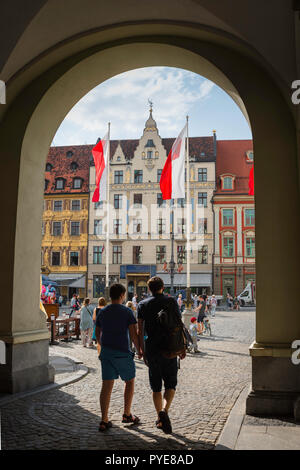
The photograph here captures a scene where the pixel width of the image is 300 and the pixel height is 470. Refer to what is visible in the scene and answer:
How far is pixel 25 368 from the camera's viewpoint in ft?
22.9

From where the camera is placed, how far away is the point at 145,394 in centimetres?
708

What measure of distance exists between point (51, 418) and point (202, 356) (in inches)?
281

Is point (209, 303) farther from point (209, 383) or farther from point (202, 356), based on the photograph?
point (209, 383)

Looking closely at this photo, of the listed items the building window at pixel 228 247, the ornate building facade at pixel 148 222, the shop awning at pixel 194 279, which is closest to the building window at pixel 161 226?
the ornate building facade at pixel 148 222

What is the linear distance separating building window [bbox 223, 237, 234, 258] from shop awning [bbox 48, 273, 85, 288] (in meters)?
14.7

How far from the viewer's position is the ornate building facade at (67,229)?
47.3 m

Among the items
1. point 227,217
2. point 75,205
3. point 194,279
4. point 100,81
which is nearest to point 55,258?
point 75,205

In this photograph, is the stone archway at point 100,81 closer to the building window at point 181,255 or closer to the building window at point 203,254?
the building window at point 181,255

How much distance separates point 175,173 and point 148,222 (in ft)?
99.3

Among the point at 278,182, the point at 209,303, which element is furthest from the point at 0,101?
the point at 209,303

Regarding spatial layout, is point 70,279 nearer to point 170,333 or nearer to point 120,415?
point 120,415

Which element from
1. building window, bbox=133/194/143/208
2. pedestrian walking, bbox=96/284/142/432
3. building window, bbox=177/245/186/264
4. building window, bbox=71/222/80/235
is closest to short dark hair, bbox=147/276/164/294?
pedestrian walking, bbox=96/284/142/432

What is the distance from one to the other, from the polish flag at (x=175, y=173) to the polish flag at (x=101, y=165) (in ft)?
13.0

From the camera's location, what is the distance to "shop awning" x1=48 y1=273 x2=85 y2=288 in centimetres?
4631
